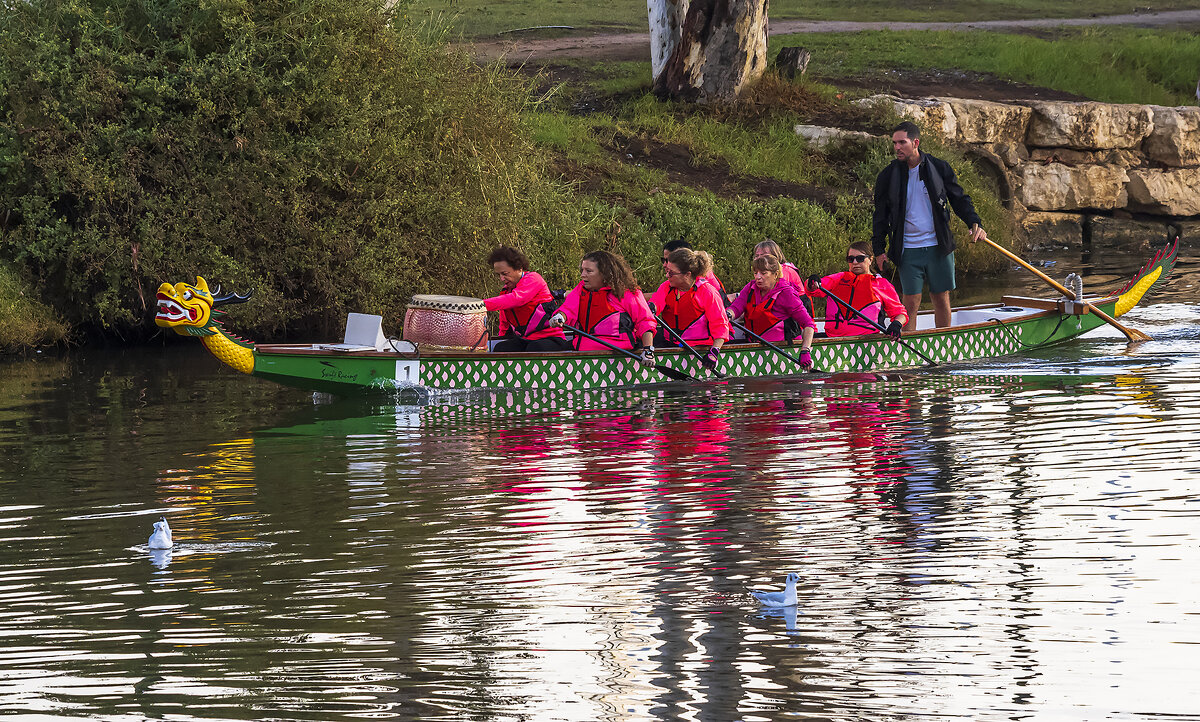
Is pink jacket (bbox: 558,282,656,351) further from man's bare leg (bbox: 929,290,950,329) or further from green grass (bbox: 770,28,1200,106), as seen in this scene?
green grass (bbox: 770,28,1200,106)

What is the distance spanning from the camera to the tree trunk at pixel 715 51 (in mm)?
25125

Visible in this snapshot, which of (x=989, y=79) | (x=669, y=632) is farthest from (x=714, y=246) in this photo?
(x=669, y=632)

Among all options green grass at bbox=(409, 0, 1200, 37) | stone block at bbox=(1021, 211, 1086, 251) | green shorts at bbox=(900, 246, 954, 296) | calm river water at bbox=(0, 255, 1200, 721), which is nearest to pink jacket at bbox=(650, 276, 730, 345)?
calm river water at bbox=(0, 255, 1200, 721)

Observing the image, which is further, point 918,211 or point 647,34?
point 647,34

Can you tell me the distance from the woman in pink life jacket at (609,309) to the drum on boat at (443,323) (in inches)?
31.6

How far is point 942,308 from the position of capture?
1393cm

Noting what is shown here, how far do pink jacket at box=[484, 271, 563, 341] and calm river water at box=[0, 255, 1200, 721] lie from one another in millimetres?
1186

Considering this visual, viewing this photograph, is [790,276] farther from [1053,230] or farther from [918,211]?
[1053,230]

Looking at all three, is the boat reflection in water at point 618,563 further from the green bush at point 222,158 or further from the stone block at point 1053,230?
the stone block at point 1053,230

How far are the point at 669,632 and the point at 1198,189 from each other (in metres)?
24.2

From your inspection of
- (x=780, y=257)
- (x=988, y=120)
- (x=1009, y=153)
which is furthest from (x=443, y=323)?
(x=1009, y=153)

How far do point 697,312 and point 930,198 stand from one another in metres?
2.47

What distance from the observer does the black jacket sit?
13180mm

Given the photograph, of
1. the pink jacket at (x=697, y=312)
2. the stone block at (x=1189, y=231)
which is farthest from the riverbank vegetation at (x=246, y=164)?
the stone block at (x=1189, y=231)
